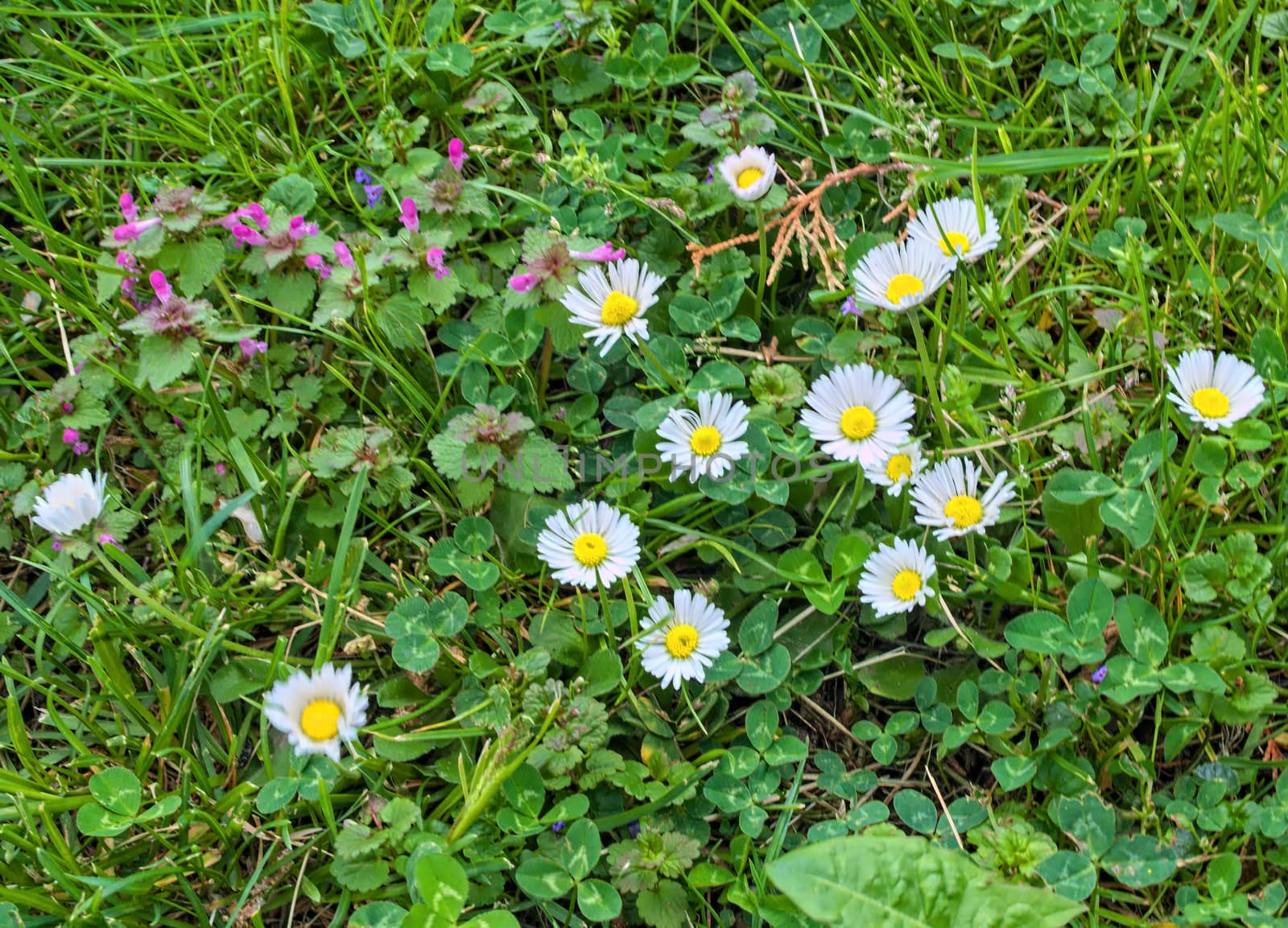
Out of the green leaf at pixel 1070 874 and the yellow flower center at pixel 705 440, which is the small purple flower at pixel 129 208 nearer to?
the yellow flower center at pixel 705 440

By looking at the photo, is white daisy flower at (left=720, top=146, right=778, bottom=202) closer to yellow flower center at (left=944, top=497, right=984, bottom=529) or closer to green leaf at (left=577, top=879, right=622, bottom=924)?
yellow flower center at (left=944, top=497, right=984, bottom=529)

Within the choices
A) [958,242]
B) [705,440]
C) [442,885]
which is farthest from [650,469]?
[442,885]

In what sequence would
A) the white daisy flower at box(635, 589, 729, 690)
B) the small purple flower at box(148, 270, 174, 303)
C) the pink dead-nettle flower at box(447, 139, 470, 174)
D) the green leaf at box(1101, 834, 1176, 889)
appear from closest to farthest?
the green leaf at box(1101, 834, 1176, 889)
the white daisy flower at box(635, 589, 729, 690)
the small purple flower at box(148, 270, 174, 303)
the pink dead-nettle flower at box(447, 139, 470, 174)

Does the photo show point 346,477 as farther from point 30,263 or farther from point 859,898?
point 859,898

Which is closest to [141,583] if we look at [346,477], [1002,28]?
[346,477]

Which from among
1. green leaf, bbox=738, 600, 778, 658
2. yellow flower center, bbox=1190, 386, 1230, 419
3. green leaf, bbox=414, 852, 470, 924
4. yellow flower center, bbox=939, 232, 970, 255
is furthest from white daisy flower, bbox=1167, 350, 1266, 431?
green leaf, bbox=414, 852, 470, 924
